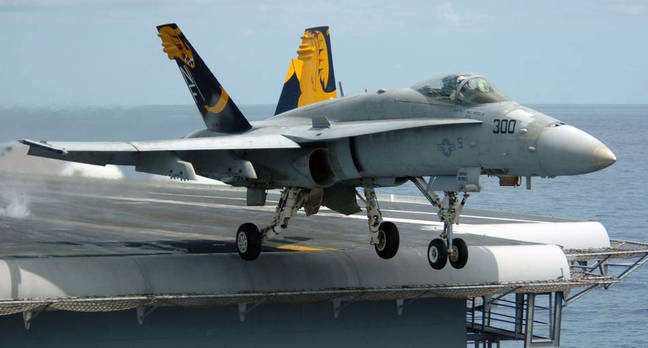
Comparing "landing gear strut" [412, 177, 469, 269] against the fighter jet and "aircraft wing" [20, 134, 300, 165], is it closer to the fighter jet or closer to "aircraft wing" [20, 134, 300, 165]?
the fighter jet

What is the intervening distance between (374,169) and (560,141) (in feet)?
14.5

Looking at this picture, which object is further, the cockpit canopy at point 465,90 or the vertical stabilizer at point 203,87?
the vertical stabilizer at point 203,87

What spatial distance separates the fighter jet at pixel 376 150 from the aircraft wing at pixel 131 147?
2cm

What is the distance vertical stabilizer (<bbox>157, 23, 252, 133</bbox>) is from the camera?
2161cm

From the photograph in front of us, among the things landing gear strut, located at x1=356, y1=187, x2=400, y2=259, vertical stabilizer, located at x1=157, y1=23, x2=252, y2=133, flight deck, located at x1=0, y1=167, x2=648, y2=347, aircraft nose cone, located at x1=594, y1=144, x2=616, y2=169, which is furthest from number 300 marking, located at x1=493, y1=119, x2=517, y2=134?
vertical stabilizer, located at x1=157, y1=23, x2=252, y2=133

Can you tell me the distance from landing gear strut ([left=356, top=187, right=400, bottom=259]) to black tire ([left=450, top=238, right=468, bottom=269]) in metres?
2.67

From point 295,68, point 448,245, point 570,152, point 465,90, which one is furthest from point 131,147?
point 295,68

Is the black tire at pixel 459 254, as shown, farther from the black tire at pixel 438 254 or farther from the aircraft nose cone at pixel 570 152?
the aircraft nose cone at pixel 570 152

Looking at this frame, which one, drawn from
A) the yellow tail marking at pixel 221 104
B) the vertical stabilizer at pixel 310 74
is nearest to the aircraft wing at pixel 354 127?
the yellow tail marking at pixel 221 104

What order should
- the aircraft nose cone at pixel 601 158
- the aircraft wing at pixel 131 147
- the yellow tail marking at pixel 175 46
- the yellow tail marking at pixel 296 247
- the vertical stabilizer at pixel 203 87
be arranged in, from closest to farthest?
1. the aircraft nose cone at pixel 601 158
2. the aircraft wing at pixel 131 147
3. the vertical stabilizer at pixel 203 87
4. the yellow tail marking at pixel 175 46
5. the yellow tail marking at pixel 296 247

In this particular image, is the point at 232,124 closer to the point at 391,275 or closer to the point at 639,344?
the point at 391,275

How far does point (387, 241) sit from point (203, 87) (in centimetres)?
649

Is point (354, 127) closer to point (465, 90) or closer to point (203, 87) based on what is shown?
point (465, 90)

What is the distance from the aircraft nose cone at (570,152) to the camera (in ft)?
48.3
